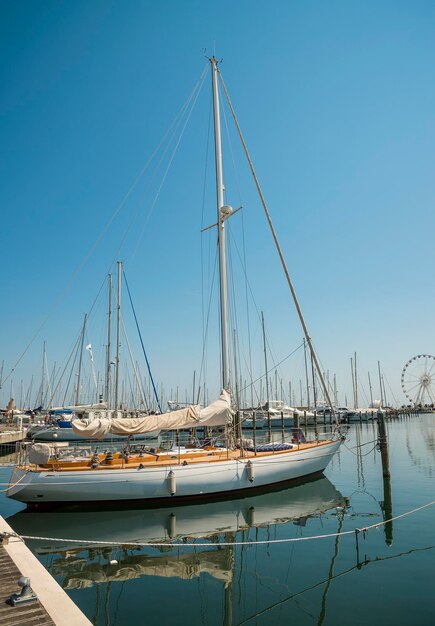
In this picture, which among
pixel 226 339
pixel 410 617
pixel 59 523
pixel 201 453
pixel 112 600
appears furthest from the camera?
pixel 226 339

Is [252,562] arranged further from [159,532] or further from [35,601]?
[35,601]

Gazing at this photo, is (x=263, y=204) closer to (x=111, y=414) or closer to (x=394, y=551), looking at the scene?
(x=394, y=551)

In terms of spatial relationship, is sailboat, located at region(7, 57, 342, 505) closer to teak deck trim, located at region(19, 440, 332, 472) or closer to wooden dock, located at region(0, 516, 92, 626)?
teak deck trim, located at region(19, 440, 332, 472)

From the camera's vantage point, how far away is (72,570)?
10242 mm

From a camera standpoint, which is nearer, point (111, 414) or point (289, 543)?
point (289, 543)

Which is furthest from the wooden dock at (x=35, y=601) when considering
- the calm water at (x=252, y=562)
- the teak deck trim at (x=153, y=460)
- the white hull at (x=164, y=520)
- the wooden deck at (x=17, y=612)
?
the teak deck trim at (x=153, y=460)

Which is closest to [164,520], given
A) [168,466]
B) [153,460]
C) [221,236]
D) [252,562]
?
[168,466]

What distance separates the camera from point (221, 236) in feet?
66.9

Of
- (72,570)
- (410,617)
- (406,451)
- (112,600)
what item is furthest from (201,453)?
(406,451)

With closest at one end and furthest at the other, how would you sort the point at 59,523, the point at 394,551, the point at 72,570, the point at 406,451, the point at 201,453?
the point at 72,570
the point at 394,551
the point at 59,523
the point at 201,453
the point at 406,451

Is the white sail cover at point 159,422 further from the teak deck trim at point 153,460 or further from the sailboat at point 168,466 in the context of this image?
the teak deck trim at point 153,460

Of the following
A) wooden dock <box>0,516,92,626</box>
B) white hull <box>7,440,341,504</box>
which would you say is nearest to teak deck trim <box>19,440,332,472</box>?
white hull <box>7,440,341,504</box>

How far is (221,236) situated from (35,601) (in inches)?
662

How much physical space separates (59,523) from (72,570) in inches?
174
